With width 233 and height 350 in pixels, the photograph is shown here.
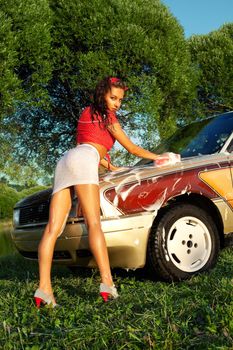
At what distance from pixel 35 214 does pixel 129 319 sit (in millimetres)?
2184

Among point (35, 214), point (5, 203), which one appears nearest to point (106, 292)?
point (35, 214)

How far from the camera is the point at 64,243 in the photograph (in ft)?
14.7

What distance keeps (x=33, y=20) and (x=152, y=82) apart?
4635 millimetres

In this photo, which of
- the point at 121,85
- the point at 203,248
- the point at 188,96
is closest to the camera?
the point at 121,85

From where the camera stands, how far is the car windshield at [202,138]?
5.31 metres

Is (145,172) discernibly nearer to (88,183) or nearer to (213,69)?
(88,183)

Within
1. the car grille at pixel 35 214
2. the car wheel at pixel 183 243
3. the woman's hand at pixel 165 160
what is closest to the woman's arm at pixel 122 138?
the woman's hand at pixel 165 160

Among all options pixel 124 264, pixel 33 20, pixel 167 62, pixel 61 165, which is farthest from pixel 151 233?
pixel 167 62

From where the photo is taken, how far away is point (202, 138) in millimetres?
5555

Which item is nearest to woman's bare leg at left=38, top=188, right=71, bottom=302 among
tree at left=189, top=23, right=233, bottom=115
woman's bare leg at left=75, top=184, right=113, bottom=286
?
woman's bare leg at left=75, top=184, right=113, bottom=286

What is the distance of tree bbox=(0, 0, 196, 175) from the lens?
18.0 m

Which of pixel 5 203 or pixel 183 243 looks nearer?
pixel 183 243

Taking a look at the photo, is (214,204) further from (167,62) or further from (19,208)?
(167,62)

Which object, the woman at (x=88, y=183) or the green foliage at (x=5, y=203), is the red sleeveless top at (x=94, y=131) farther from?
the green foliage at (x=5, y=203)
